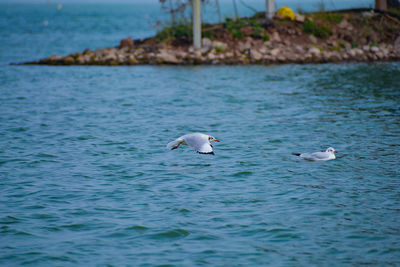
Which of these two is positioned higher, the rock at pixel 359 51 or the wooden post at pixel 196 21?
the wooden post at pixel 196 21

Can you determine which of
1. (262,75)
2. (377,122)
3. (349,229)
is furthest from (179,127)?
(262,75)

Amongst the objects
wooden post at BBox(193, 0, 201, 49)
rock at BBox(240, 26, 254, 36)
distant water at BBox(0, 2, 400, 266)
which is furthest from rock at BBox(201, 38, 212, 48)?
distant water at BBox(0, 2, 400, 266)

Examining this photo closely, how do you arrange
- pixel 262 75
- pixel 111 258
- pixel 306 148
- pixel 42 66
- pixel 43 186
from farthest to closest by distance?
pixel 42 66 < pixel 262 75 < pixel 306 148 < pixel 43 186 < pixel 111 258

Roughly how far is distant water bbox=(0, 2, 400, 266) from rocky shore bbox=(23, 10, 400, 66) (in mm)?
7321

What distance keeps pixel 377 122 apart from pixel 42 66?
19311mm

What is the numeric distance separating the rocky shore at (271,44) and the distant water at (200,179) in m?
7.32

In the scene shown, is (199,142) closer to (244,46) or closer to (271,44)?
(244,46)

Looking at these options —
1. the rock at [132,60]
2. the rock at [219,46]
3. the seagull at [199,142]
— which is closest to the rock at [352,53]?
the rock at [219,46]

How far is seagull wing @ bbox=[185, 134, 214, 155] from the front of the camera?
33.8ft

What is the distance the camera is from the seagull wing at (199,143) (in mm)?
10305

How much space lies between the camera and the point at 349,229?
7.88m

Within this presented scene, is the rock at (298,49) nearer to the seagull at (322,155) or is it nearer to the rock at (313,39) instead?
the rock at (313,39)

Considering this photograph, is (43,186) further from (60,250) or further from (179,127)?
→ (179,127)

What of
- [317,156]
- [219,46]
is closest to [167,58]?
[219,46]
